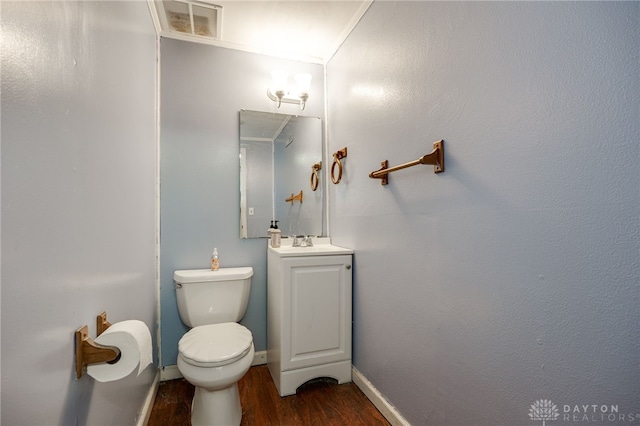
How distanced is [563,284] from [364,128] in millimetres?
1264

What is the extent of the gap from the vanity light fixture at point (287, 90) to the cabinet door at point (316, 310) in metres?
1.19

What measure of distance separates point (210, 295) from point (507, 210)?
5.36ft

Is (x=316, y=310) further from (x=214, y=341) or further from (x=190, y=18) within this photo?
(x=190, y=18)

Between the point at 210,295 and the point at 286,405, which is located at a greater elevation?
the point at 210,295

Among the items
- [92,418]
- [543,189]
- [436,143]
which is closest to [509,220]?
[543,189]

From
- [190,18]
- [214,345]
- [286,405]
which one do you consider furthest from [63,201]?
[190,18]

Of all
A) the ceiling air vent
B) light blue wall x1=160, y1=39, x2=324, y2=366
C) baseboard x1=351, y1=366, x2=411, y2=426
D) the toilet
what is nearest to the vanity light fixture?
light blue wall x1=160, y1=39, x2=324, y2=366

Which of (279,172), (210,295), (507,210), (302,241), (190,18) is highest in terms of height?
(190,18)

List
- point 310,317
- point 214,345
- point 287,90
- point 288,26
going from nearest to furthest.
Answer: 1. point 214,345
2. point 310,317
3. point 288,26
4. point 287,90

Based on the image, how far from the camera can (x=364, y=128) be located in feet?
5.72

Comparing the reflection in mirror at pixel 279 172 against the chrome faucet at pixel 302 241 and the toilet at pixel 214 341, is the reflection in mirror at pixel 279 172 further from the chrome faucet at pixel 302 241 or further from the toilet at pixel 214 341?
the toilet at pixel 214 341

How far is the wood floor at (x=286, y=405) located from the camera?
1.50 metres

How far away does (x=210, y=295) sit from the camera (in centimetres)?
179

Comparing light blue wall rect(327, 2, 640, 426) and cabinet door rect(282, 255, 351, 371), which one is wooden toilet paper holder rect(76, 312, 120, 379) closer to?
cabinet door rect(282, 255, 351, 371)
